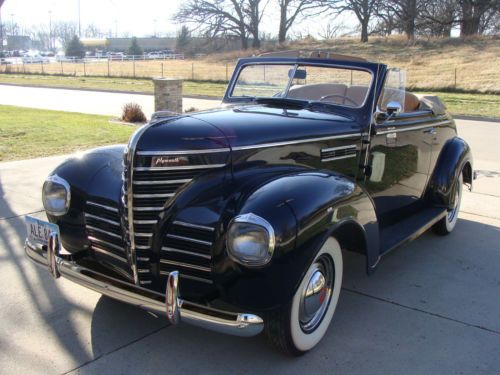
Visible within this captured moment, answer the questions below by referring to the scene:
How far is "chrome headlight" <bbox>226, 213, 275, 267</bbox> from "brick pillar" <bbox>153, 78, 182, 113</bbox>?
1131 centimetres

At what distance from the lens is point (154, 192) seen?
2824 mm

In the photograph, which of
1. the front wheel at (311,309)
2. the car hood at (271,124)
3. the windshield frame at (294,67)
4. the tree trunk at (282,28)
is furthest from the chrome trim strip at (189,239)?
the tree trunk at (282,28)

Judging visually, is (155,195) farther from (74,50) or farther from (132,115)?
(74,50)

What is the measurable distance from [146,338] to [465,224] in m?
3.89

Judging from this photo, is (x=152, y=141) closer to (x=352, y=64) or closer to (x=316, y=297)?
(x=316, y=297)

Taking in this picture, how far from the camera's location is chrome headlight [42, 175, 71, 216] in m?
3.34

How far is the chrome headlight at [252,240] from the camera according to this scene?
250 cm

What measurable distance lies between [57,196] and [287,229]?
1.70 metres

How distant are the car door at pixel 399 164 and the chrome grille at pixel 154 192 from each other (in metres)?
1.70

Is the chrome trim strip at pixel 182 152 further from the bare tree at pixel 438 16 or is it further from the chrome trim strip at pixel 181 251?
the bare tree at pixel 438 16

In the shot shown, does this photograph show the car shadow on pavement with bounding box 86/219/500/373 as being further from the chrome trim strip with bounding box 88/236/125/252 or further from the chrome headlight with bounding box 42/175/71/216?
the chrome headlight with bounding box 42/175/71/216

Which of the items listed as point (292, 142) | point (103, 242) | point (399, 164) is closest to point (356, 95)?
point (399, 164)

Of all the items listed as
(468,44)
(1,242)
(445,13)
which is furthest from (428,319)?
(445,13)

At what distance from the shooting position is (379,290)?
3.83 metres
